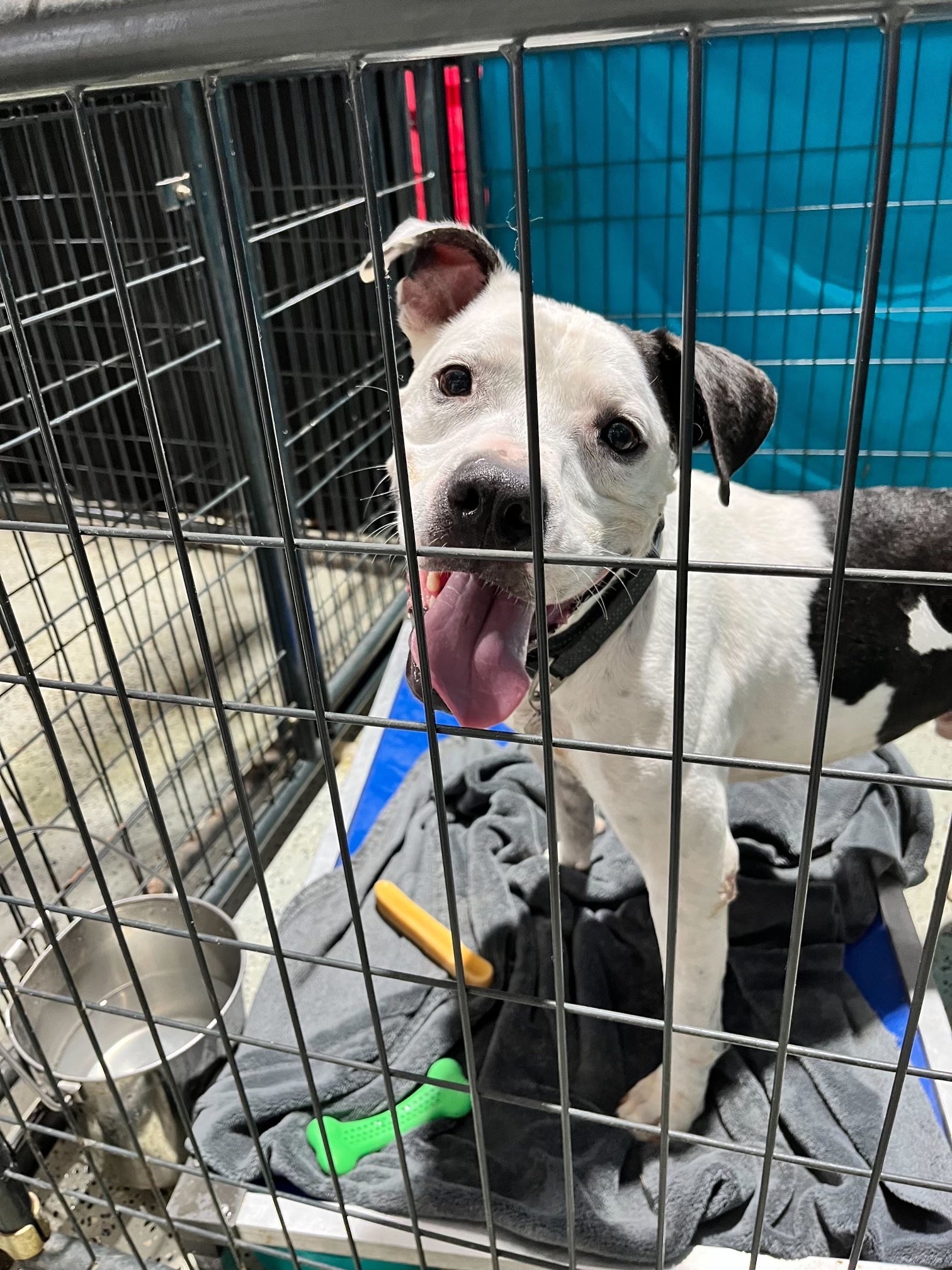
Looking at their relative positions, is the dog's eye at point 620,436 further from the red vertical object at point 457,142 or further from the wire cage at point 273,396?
the red vertical object at point 457,142

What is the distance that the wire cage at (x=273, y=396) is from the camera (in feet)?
2.50

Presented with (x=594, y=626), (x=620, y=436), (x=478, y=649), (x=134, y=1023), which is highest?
(x=620, y=436)

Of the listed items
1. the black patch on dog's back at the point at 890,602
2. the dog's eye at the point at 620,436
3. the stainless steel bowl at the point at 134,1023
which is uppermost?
the dog's eye at the point at 620,436

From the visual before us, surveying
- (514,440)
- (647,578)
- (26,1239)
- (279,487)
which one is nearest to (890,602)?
(647,578)

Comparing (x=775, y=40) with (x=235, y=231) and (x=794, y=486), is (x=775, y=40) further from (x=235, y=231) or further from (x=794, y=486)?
(x=235, y=231)

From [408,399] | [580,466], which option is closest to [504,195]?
[408,399]

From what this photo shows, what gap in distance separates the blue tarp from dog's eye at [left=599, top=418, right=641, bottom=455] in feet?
5.56

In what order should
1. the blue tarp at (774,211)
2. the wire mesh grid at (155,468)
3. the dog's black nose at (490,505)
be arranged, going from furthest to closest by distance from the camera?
the blue tarp at (774,211) < the wire mesh grid at (155,468) < the dog's black nose at (490,505)

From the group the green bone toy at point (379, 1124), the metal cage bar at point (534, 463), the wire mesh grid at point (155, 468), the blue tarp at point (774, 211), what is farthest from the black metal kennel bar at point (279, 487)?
the blue tarp at point (774, 211)

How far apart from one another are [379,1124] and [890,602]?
1187mm

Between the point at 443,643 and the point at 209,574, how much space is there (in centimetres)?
250

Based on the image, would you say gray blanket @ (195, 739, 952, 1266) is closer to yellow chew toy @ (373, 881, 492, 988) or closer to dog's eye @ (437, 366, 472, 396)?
yellow chew toy @ (373, 881, 492, 988)

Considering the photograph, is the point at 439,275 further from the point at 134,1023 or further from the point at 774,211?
the point at 774,211

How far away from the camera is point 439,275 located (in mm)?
1430
